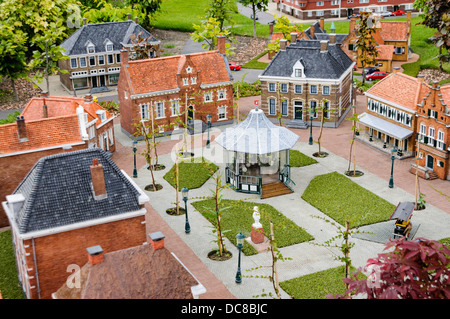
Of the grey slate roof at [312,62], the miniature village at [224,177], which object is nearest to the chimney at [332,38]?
the grey slate roof at [312,62]

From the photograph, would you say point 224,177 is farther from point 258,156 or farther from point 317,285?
point 317,285

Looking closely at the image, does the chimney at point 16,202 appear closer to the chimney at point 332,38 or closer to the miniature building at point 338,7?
the chimney at point 332,38

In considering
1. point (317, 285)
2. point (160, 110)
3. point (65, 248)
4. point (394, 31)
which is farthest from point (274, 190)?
point (394, 31)

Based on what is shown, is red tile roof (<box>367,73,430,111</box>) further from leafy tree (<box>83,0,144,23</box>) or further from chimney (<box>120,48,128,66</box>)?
leafy tree (<box>83,0,144,23</box>)

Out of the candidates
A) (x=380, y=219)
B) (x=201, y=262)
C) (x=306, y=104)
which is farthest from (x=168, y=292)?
(x=306, y=104)

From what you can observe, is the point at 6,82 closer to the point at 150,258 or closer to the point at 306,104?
the point at 306,104
